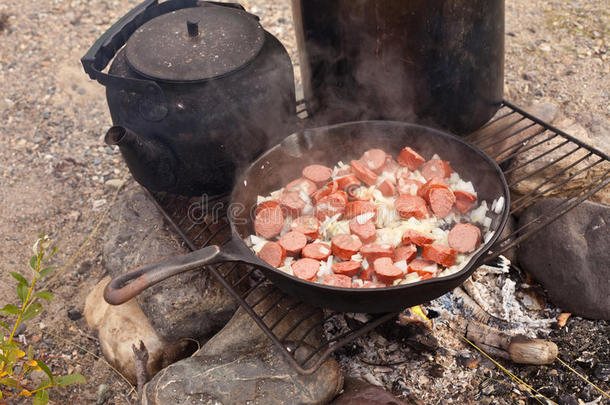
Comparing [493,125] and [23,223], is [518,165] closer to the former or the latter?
[493,125]

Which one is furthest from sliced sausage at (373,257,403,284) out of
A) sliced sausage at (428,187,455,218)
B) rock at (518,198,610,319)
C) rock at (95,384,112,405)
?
rock at (95,384,112,405)

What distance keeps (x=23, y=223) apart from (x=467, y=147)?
3.24 metres

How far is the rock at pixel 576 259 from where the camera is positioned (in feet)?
9.86

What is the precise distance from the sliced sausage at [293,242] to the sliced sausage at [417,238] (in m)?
0.51

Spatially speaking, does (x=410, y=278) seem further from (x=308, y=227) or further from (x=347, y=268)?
(x=308, y=227)

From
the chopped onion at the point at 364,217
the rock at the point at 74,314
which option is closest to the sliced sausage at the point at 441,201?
the chopped onion at the point at 364,217

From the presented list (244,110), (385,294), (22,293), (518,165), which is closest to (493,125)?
(518,165)

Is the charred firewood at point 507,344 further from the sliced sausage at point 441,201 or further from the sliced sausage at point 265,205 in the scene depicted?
the sliced sausage at point 265,205

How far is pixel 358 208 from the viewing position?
280cm

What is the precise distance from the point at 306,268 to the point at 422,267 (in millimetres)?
559

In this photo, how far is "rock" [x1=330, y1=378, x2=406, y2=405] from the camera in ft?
8.16

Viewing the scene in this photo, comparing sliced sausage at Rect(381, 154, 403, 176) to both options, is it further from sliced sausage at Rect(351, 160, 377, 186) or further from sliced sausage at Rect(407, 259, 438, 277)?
sliced sausage at Rect(407, 259, 438, 277)

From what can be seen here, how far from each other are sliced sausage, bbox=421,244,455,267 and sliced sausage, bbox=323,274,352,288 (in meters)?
0.41

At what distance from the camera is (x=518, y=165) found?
346 cm
